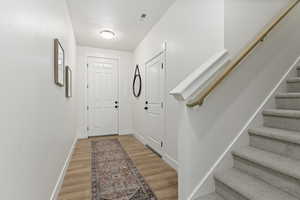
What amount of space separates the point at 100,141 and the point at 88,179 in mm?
1918

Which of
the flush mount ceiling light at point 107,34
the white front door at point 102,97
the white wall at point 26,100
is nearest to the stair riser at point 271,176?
the white wall at point 26,100

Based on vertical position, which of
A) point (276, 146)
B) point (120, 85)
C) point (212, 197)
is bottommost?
point (212, 197)

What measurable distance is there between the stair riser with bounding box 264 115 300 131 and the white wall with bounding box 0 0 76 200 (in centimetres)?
232

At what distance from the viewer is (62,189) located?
1.93 metres

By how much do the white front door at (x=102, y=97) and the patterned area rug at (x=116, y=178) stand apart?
1.41 meters

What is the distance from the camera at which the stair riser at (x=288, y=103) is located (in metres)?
1.74

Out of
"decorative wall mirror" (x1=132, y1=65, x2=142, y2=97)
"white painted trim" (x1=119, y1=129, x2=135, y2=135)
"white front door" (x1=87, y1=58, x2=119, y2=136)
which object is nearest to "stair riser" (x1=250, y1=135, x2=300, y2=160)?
"decorative wall mirror" (x1=132, y1=65, x2=142, y2=97)

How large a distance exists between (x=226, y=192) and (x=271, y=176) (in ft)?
1.35

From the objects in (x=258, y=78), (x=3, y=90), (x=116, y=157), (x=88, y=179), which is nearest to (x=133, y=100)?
(x=116, y=157)

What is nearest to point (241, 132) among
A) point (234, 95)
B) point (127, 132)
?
point (234, 95)

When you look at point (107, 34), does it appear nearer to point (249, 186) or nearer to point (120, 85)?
point (120, 85)

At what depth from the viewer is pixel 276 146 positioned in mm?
1496

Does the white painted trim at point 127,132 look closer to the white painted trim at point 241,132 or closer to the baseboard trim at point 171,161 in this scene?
the baseboard trim at point 171,161

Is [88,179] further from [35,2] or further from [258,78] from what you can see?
[258,78]
